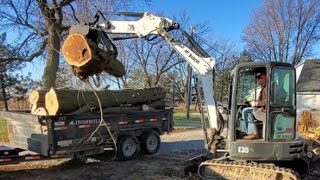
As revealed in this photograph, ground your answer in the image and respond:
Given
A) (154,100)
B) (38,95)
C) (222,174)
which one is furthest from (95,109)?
(222,174)

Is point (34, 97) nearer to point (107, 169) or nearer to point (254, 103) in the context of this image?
point (107, 169)

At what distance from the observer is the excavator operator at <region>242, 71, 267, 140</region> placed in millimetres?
7914

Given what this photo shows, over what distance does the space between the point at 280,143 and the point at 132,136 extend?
15.4ft

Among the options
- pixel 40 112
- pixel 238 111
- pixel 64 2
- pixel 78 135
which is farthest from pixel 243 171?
pixel 64 2

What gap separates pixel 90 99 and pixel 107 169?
69.3 inches

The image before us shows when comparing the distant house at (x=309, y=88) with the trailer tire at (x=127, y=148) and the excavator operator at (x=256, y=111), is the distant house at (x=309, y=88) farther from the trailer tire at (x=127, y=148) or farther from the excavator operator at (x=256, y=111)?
the excavator operator at (x=256, y=111)

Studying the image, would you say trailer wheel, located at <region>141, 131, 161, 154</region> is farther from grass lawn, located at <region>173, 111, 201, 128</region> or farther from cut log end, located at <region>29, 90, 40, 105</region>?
grass lawn, located at <region>173, 111, 201, 128</region>

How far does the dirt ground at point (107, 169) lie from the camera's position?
356 inches

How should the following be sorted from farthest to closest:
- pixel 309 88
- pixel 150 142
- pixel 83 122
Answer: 1. pixel 309 88
2. pixel 150 142
3. pixel 83 122

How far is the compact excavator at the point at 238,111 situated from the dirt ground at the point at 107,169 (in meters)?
1.10

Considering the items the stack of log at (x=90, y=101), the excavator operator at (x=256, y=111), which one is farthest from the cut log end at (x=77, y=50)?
the excavator operator at (x=256, y=111)

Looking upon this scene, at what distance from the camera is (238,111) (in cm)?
821

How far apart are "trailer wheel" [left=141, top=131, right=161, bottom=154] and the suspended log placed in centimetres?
92

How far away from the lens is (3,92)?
3591 centimetres
